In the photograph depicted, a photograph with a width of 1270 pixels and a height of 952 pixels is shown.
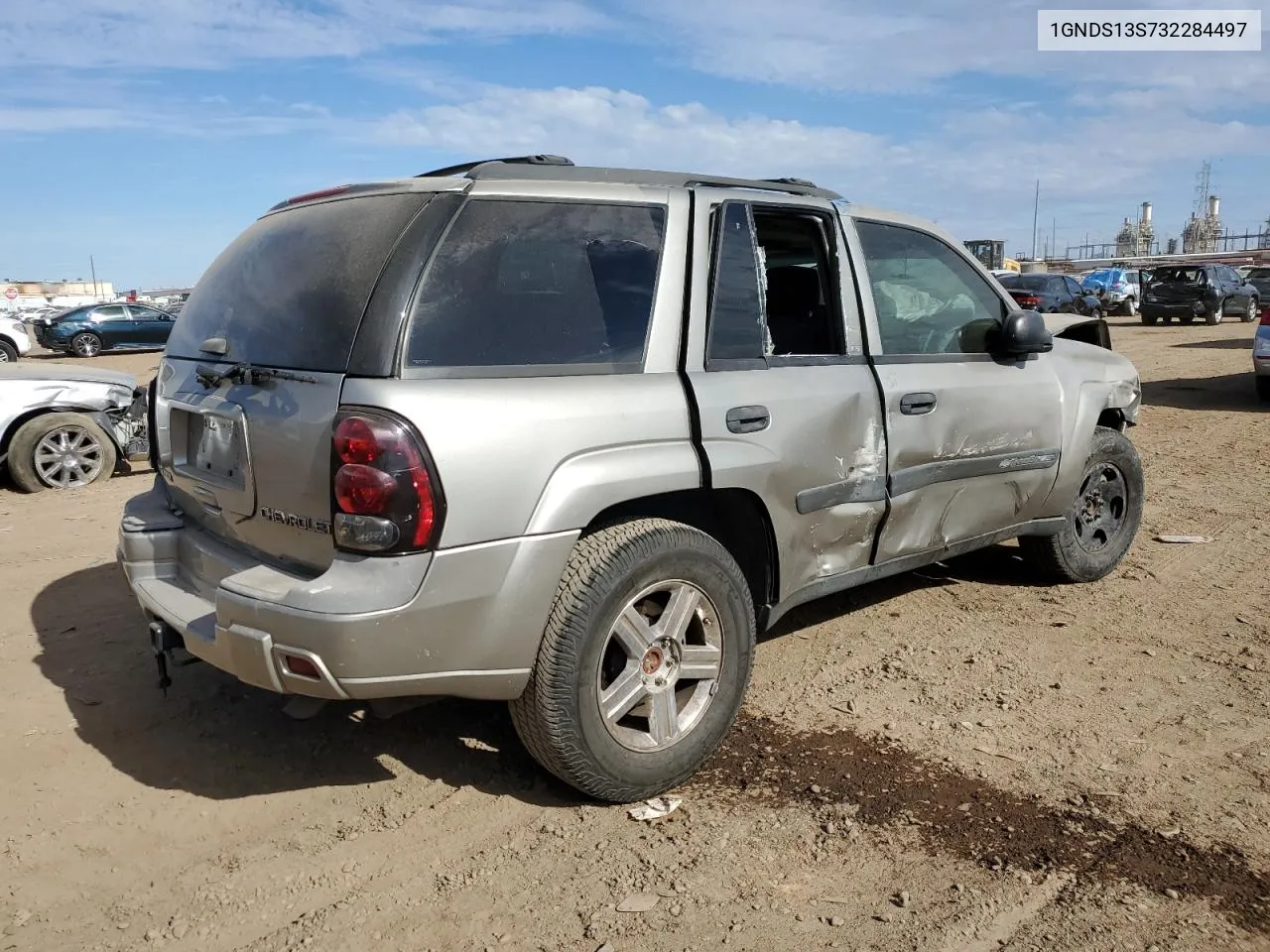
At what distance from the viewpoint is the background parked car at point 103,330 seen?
27656 mm

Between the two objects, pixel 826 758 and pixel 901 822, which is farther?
pixel 826 758

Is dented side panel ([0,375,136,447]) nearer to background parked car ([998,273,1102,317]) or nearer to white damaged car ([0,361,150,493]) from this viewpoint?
white damaged car ([0,361,150,493])

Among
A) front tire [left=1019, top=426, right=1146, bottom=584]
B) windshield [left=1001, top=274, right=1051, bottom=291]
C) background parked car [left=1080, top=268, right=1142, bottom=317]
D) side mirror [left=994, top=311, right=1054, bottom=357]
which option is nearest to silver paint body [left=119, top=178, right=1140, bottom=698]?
side mirror [left=994, top=311, right=1054, bottom=357]

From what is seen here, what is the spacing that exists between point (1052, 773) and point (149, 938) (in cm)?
273

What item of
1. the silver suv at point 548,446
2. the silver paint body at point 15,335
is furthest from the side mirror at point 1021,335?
the silver paint body at point 15,335

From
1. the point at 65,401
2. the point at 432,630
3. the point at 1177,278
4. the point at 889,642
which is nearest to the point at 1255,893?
the point at 889,642

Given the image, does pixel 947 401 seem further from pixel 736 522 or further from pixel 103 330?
pixel 103 330

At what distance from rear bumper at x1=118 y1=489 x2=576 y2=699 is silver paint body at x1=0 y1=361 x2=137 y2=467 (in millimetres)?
6104

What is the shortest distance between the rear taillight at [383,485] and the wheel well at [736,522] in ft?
2.66

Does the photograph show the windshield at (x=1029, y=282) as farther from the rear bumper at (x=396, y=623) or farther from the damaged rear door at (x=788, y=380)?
A: the rear bumper at (x=396, y=623)

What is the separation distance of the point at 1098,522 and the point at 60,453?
7.71 metres

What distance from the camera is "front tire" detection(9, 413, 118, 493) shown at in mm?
7918

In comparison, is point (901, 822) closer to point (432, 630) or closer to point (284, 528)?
point (432, 630)

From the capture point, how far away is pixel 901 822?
9.86 feet
